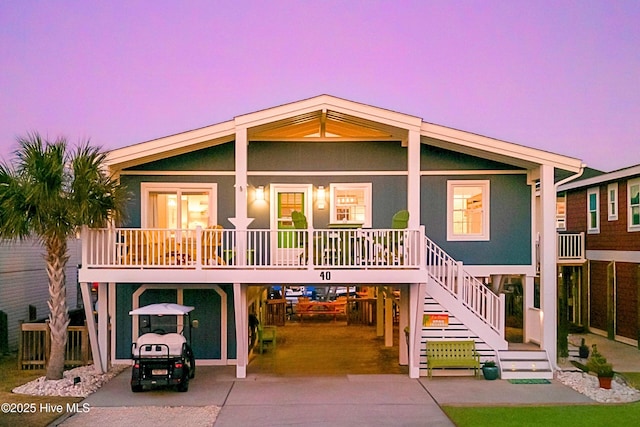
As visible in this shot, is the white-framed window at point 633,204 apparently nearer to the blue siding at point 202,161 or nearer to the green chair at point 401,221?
the green chair at point 401,221

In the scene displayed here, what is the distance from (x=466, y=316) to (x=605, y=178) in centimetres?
904

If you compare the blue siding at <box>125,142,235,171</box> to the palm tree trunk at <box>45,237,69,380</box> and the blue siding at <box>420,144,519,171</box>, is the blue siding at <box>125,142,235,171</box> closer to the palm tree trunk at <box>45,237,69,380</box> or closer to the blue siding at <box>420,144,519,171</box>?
the palm tree trunk at <box>45,237,69,380</box>

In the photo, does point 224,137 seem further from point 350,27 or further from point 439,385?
point 350,27

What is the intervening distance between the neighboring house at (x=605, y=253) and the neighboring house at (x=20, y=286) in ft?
56.7

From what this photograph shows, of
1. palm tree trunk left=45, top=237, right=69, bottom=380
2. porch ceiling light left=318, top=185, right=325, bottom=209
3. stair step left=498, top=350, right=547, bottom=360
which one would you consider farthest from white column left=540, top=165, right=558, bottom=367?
palm tree trunk left=45, top=237, right=69, bottom=380

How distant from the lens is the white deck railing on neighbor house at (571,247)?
18.0 meters

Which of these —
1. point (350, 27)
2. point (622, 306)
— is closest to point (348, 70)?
point (350, 27)

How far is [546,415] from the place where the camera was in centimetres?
896

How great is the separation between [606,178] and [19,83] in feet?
77.1

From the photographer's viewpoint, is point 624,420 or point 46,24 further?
point 46,24

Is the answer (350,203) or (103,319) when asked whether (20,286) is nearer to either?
(103,319)

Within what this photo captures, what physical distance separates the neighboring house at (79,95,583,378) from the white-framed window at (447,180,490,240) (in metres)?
0.03

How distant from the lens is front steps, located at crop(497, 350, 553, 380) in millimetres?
11852

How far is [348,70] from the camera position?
2173 cm
